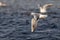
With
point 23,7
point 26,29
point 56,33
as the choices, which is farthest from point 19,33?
point 23,7

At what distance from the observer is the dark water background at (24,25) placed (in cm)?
1848

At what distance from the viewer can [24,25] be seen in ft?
69.6

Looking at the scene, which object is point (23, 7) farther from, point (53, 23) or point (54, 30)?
point (54, 30)

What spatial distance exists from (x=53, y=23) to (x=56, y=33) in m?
2.83

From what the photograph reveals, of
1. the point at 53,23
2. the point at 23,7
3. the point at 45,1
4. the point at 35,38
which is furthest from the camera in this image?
the point at 45,1

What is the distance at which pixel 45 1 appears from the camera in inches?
1272

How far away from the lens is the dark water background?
60.6ft

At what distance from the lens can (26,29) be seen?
20203 mm

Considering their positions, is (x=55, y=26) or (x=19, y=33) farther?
(x=55, y=26)

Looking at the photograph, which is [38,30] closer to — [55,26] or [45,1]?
[55,26]

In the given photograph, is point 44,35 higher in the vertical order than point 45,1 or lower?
lower

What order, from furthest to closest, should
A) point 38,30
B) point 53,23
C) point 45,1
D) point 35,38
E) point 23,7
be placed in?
1. point 45,1
2. point 23,7
3. point 53,23
4. point 38,30
5. point 35,38

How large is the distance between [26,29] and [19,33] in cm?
121

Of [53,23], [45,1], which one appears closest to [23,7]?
[45,1]
